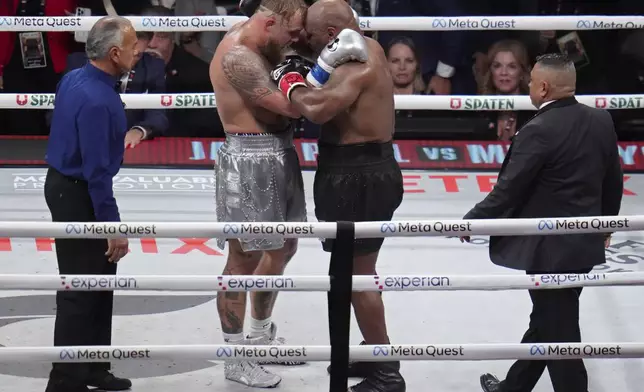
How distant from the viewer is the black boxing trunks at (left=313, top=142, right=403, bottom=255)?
14.3 feet

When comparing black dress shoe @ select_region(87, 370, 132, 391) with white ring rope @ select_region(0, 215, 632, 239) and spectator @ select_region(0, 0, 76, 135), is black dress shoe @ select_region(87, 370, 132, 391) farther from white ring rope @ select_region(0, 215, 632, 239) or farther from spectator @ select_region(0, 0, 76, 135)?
spectator @ select_region(0, 0, 76, 135)

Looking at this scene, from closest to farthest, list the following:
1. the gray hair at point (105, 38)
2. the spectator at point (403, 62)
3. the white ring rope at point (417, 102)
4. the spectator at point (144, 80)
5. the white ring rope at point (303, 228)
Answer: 1. the white ring rope at point (303, 228)
2. the gray hair at point (105, 38)
3. the white ring rope at point (417, 102)
4. the spectator at point (144, 80)
5. the spectator at point (403, 62)

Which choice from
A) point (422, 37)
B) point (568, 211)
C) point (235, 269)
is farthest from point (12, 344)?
point (422, 37)

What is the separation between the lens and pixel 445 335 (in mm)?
4738

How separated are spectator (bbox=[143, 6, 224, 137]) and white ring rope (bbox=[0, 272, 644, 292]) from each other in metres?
3.63

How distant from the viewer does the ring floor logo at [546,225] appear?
366 centimetres

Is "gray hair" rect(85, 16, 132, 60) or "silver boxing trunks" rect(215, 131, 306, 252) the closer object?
"gray hair" rect(85, 16, 132, 60)

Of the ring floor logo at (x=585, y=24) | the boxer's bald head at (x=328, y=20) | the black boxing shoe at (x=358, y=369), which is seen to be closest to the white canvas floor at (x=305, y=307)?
the black boxing shoe at (x=358, y=369)

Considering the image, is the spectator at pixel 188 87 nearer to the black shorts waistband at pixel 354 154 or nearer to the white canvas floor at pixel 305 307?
the white canvas floor at pixel 305 307

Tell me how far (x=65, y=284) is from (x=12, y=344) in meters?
1.09

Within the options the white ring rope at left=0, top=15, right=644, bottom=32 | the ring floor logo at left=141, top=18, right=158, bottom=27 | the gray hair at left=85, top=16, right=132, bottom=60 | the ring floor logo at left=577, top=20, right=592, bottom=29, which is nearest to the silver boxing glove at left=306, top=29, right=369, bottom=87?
the gray hair at left=85, top=16, right=132, bottom=60

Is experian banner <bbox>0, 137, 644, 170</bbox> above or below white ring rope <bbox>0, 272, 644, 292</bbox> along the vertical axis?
above

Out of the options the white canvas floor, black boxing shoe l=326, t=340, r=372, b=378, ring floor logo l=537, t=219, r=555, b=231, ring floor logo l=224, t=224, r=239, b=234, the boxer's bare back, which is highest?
the boxer's bare back

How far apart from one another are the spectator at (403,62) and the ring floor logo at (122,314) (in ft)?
7.73
